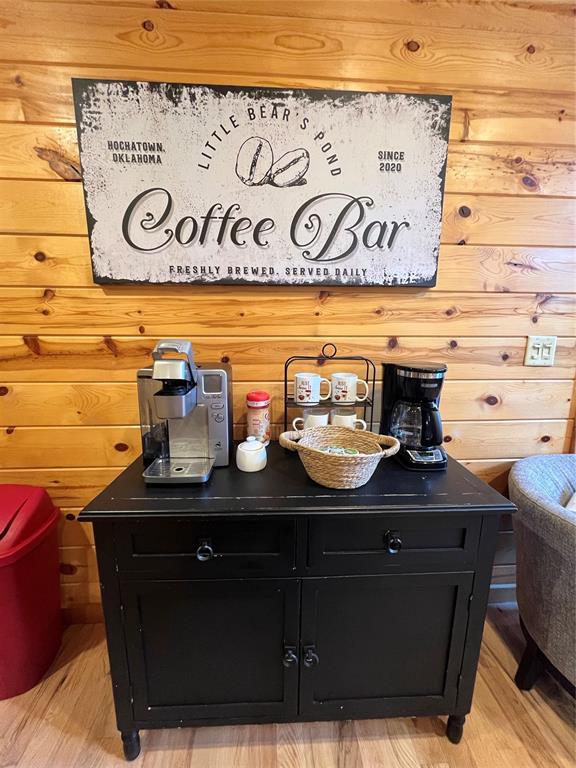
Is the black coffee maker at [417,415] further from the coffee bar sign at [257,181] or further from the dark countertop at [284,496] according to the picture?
the coffee bar sign at [257,181]

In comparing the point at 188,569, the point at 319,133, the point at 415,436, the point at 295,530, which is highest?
the point at 319,133

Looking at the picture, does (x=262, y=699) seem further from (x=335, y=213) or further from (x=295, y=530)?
(x=335, y=213)

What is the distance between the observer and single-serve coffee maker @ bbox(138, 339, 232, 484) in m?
1.07

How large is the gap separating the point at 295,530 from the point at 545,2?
1892mm

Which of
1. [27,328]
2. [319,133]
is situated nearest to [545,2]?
[319,133]

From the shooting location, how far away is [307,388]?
1.31 meters

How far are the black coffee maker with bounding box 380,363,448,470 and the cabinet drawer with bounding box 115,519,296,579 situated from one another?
1.62 ft

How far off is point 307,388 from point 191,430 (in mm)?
418

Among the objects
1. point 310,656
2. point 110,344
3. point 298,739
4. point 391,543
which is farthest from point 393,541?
point 110,344

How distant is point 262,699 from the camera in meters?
1.10

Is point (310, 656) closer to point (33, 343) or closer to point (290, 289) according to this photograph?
point (290, 289)

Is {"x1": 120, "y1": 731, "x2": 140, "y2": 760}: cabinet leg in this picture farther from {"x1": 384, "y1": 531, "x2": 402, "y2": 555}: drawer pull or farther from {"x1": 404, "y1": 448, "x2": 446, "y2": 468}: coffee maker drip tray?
{"x1": 404, "y1": 448, "x2": 446, "y2": 468}: coffee maker drip tray

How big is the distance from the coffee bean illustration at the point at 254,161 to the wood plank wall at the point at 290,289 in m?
0.21

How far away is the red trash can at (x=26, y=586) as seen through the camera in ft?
3.97
